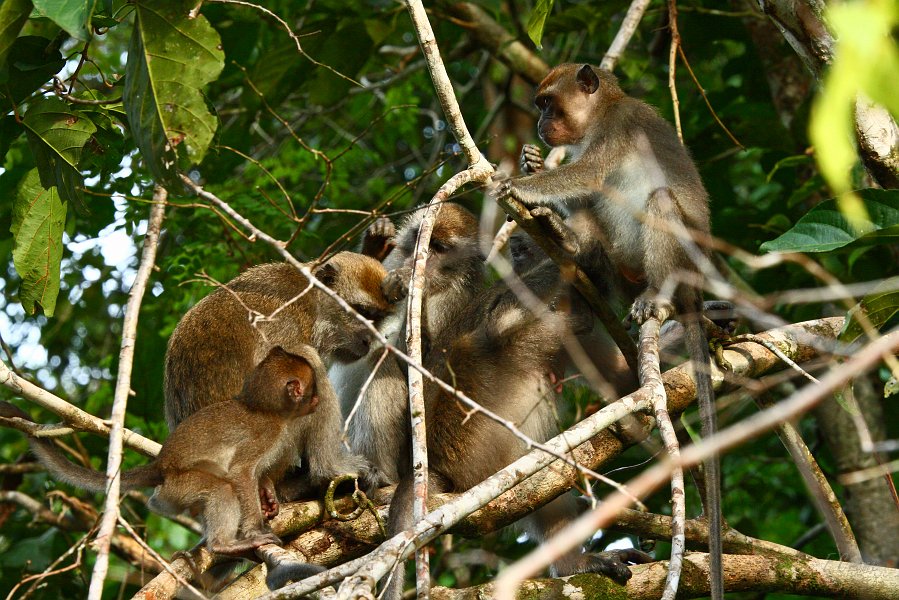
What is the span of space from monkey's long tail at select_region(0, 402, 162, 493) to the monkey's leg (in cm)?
243

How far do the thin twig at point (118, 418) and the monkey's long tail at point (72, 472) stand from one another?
0.68 m

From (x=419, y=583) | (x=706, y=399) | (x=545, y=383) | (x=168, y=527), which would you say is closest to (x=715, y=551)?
(x=706, y=399)

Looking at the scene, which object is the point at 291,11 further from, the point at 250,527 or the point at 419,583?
the point at 419,583

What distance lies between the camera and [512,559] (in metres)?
7.11

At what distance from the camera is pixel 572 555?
5.44 m

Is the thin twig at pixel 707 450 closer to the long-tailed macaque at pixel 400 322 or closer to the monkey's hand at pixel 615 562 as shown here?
the monkey's hand at pixel 615 562

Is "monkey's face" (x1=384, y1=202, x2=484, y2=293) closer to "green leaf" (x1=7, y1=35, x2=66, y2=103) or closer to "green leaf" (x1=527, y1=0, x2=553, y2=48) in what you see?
"green leaf" (x1=527, y1=0, x2=553, y2=48)

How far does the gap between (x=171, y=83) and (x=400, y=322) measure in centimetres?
303

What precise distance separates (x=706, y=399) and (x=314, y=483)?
251 centimetres

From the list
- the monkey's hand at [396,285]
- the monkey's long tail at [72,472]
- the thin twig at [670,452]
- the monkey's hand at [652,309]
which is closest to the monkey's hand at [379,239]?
the monkey's hand at [396,285]

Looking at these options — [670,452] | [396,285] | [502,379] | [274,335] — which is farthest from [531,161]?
[670,452]

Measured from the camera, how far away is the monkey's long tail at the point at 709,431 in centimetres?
369

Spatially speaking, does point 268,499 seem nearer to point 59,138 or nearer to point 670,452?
point 59,138

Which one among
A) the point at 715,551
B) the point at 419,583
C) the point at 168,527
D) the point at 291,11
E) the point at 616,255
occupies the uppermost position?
the point at 291,11
